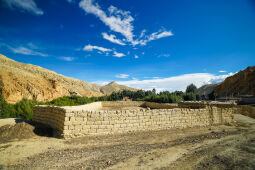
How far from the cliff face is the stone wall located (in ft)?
128

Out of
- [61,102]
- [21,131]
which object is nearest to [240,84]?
[61,102]

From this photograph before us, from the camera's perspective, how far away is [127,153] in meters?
4.71

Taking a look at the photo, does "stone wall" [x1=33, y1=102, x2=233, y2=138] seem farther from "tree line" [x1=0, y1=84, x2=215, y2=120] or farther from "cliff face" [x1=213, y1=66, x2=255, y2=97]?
"cliff face" [x1=213, y1=66, x2=255, y2=97]

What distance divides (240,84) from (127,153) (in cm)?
5715

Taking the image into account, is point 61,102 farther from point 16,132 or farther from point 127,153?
point 127,153

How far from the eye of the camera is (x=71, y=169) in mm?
3689

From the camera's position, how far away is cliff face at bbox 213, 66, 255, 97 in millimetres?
41159

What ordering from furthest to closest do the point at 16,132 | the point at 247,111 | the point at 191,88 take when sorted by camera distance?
the point at 191,88
the point at 247,111
the point at 16,132

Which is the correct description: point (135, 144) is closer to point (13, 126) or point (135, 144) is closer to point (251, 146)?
point (251, 146)

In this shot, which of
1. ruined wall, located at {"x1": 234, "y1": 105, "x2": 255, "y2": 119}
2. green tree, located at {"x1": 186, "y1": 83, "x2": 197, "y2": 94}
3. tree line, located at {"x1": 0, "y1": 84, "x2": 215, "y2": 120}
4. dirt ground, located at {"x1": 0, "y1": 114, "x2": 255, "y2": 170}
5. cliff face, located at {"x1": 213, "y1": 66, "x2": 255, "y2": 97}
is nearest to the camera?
dirt ground, located at {"x1": 0, "y1": 114, "x2": 255, "y2": 170}

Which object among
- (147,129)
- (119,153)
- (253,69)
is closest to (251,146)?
(147,129)

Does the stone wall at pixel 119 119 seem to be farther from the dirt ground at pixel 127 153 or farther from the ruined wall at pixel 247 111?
the ruined wall at pixel 247 111

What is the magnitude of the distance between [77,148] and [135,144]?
2.47 m

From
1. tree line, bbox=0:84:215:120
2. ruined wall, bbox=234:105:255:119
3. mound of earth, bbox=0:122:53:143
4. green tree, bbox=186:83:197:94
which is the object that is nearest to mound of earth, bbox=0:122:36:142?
mound of earth, bbox=0:122:53:143
